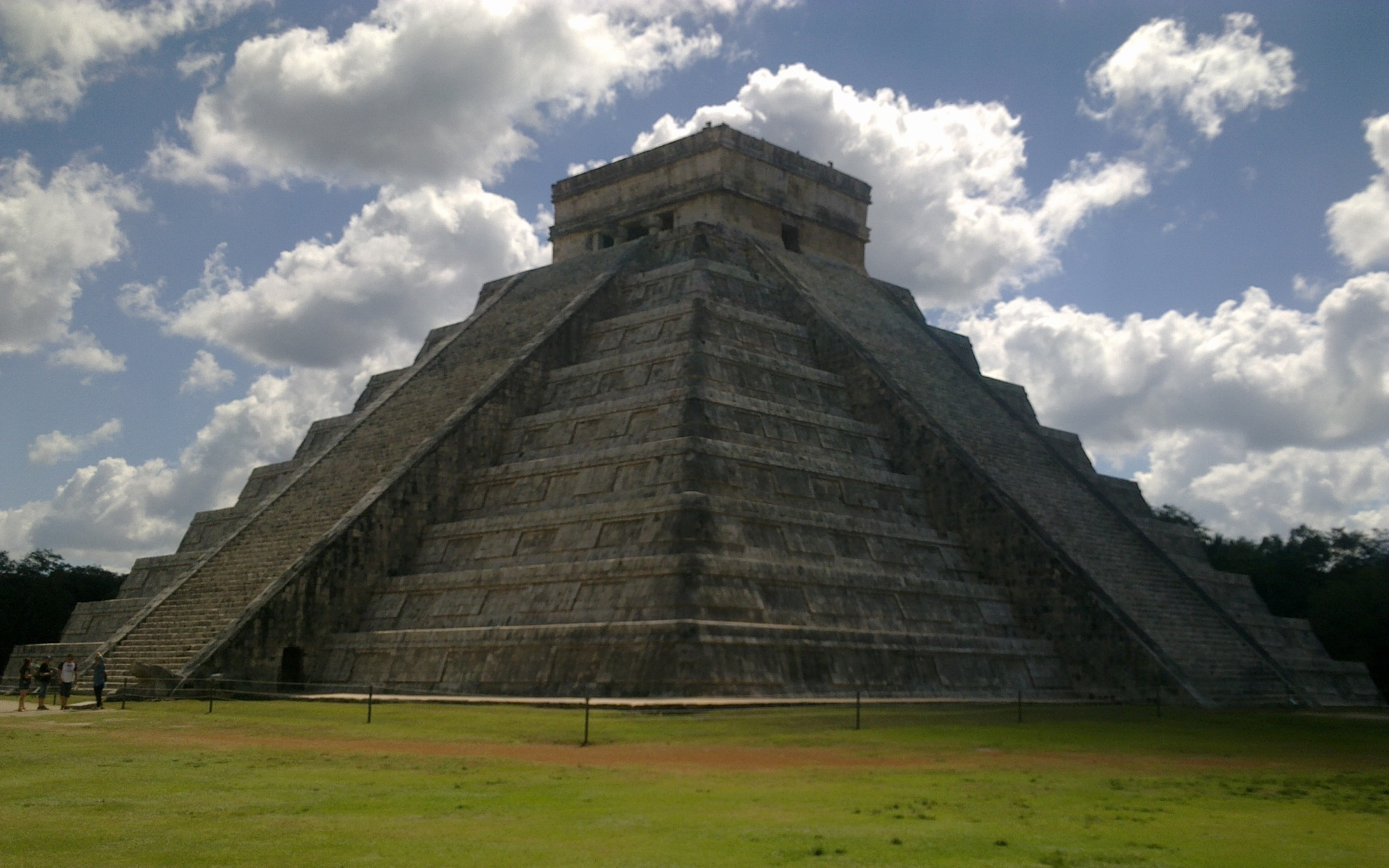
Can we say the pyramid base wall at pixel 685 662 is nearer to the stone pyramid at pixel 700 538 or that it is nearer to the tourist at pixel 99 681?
the stone pyramid at pixel 700 538

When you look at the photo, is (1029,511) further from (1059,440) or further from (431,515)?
(431,515)

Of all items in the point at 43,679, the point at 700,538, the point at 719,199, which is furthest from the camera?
the point at 719,199

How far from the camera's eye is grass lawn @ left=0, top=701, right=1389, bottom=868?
26.5 feet

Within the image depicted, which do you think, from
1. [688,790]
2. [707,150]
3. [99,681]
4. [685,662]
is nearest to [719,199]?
[707,150]

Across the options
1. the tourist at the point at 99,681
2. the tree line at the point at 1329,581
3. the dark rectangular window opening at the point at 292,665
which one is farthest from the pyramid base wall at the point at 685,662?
the tree line at the point at 1329,581

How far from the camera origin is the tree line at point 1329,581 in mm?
31266

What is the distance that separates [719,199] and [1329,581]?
21086 mm

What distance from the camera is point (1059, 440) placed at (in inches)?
1271

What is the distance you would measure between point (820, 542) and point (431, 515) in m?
7.85

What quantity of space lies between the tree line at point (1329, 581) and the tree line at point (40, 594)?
3609cm

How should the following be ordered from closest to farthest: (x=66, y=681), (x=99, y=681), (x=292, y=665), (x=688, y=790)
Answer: (x=688, y=790), (x=99, y=681), (x=66, y=681), (x=292, y=665)

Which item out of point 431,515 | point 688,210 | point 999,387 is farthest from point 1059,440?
point 431,515

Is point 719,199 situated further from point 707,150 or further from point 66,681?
point 66,681

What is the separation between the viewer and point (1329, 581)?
1465 inches
